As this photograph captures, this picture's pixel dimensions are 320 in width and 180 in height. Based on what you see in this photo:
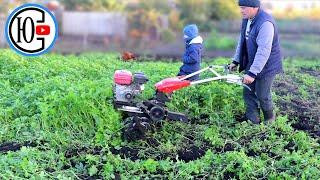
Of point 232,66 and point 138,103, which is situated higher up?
point 232,66

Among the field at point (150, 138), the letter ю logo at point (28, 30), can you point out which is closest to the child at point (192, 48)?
the field at point (150, 138)

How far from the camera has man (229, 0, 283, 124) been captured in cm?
626

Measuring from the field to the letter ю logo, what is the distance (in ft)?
6.48

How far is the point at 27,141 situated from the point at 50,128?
1.16 feet

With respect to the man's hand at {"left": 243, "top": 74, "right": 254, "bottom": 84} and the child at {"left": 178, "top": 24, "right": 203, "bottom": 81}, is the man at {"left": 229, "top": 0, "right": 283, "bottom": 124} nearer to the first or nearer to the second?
the man's hand at {"left": 243, "top": 74, "right": 254, "bottom": 84}

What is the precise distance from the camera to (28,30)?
9.84 m

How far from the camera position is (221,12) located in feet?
56.2

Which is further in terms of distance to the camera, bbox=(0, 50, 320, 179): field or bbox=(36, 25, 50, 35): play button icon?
bbox=(36, 25, 50, 35): play button icon

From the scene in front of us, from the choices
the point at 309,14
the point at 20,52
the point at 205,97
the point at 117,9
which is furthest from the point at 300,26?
the point at 205,97

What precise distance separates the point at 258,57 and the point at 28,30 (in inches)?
196

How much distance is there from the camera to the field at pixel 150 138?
523 centimetres

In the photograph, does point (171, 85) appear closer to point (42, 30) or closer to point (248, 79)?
point (248, 79)

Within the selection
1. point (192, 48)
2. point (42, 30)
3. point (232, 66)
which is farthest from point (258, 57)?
point (42, 30)

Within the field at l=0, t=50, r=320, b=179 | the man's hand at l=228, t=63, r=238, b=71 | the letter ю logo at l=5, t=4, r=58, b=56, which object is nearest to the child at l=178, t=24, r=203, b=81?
the field at l=0, t=50, r=320, b=179
